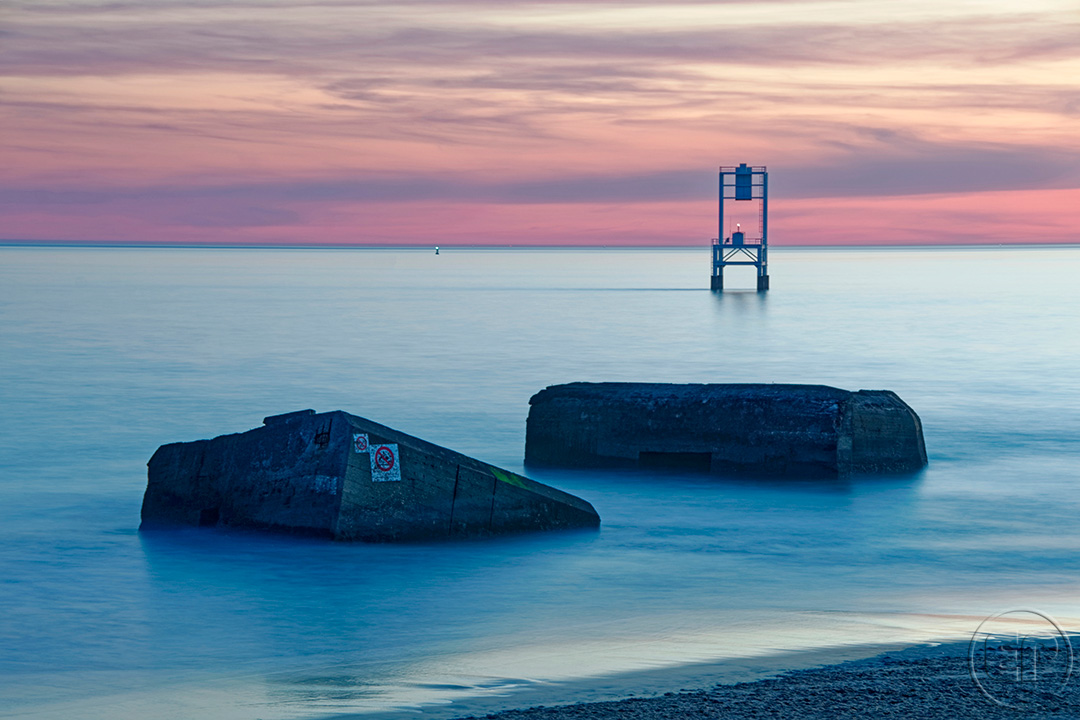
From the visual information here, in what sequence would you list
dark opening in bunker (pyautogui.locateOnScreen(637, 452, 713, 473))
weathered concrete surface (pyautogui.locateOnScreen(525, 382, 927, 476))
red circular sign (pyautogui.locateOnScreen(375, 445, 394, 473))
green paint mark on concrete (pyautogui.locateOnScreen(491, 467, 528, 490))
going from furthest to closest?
dark opening in bunker (pyautogui.locateOnScreen(637, 452, 713, 473))
weathered concrete surface (pyautogui.locateOnScreen(525, 382, 927, 476))
green paint mark on concrete (pyautogui.locateOnScreen(491, 467, 528, 490))
red circular sign (pyautogui.locateOnScreen(375, 445, 394, 473))

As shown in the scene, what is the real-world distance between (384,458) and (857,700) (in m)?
4.88

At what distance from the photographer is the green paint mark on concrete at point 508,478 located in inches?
427

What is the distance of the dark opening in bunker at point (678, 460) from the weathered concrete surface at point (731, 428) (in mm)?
11

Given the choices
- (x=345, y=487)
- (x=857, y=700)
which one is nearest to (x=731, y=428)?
(x=345, y=487)

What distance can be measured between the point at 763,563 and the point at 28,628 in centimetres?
555

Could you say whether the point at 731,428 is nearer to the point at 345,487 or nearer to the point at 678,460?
the point at 678,460

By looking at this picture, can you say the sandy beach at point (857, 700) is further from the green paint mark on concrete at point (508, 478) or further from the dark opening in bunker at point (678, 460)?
the dark opening in bunker at point (678, 460)

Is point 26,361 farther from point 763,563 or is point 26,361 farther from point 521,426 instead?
point 763,563

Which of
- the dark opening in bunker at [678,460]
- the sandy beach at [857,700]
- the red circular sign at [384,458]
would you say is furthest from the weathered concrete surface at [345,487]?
the sandy beach at [857,700]

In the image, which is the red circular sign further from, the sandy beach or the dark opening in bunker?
the dark opening in bunker

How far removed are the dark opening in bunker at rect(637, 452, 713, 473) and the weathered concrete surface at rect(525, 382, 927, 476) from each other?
0.01 meters

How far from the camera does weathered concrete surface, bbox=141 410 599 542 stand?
10.2m

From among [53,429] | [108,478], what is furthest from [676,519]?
[53,429]

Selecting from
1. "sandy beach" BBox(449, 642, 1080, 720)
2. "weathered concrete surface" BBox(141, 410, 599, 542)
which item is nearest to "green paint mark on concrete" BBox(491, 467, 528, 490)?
"weathered concrete surface" BBox(141, 410, 599, 542)
